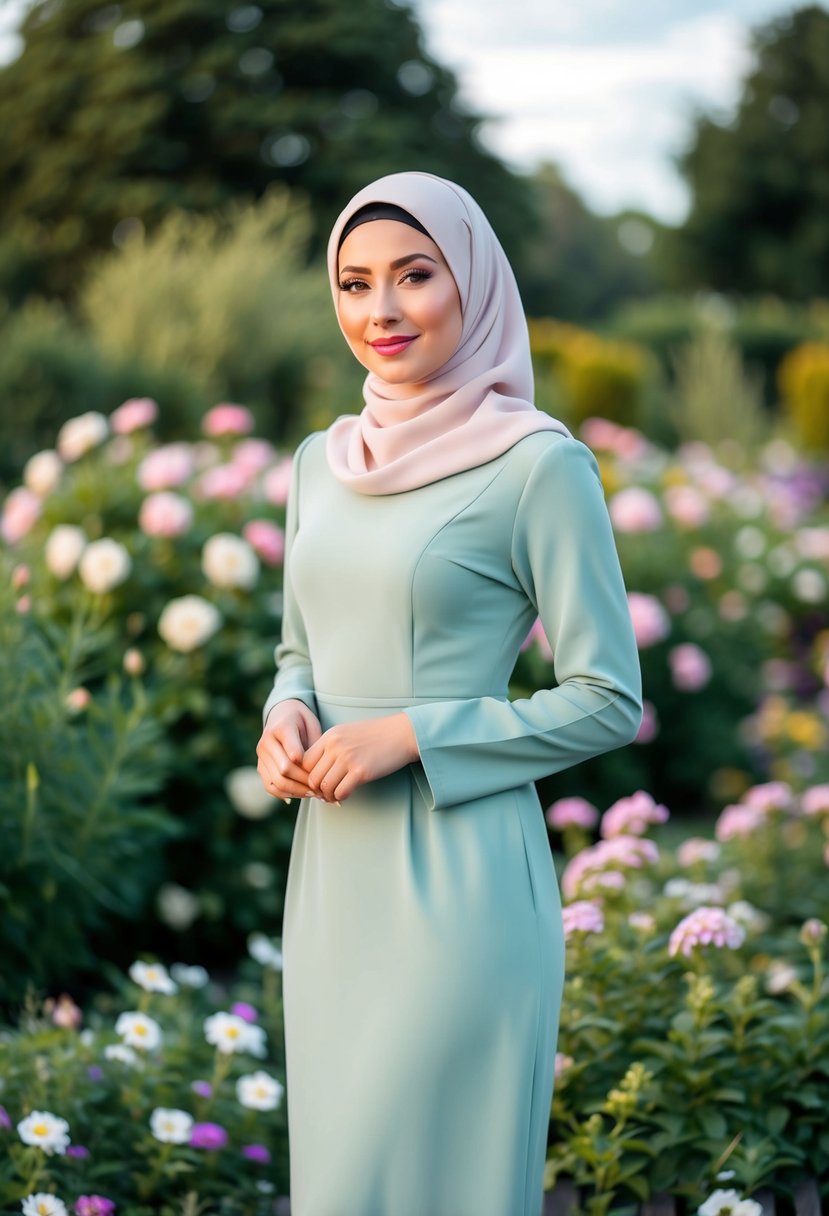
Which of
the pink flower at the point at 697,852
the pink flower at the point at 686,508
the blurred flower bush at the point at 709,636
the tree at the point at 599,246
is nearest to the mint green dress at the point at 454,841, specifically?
the pink flower at the point at 697,852

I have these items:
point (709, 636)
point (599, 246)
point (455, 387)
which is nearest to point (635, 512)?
point (709, 636)

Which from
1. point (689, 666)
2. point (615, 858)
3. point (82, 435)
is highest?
point (82, 435)

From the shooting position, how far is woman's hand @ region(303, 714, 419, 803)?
1671 mm

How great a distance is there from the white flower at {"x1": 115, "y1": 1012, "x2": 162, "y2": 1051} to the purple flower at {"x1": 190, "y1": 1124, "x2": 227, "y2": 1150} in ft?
0.66

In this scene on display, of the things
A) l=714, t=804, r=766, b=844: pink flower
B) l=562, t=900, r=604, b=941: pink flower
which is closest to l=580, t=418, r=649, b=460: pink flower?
l=714, t=804, r=766, b=844: pink flower

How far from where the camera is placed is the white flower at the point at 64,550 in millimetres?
3736

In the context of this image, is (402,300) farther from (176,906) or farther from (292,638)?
(176,906)

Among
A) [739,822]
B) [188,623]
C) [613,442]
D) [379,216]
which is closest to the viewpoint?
[379,216]

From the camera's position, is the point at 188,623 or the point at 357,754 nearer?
the point at 357,754

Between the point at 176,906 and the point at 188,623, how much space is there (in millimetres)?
777

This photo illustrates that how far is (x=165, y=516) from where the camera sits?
12.6 ft

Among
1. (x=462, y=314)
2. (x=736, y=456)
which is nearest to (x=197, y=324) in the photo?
(x=736, y=456)

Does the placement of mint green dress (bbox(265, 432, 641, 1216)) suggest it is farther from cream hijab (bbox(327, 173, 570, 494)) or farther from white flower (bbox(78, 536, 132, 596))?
white flower (bbox(78, 536, 132, 596))

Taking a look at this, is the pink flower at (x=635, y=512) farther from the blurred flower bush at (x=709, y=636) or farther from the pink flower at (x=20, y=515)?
the pink flower at (x=20, y=515)
